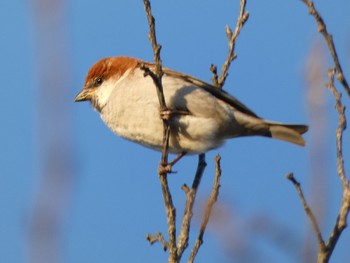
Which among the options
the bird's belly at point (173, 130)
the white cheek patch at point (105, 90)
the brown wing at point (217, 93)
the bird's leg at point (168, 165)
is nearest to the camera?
the bird's leg at point (168, 165)

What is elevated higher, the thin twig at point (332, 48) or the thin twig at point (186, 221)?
the thin twig at point (332, 48)

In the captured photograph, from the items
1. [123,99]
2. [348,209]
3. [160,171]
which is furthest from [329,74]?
[123,99]

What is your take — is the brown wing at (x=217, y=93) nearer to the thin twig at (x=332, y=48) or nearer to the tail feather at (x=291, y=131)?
the tail feather at (x=291, y=131)

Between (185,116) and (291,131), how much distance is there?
72 centimetres

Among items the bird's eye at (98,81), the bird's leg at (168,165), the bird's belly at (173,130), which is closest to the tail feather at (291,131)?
the bird's belly at (173,130)

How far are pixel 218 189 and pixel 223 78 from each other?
1019 mm

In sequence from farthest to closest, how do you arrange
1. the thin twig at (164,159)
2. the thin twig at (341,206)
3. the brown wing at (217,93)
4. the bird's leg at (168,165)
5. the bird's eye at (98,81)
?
the bird's eye at (98,81) < the brown wing at (217,93) < the bird's leg at (168,165) < the thin twig at (164,159) < the thin twig at (341,206)

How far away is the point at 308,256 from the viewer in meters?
1.68

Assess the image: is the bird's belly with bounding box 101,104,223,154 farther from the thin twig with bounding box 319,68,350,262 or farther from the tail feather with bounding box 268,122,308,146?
the thin twig with bounding box 319,68,350,262

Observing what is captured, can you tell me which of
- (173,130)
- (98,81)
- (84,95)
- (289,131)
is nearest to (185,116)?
(173,130)

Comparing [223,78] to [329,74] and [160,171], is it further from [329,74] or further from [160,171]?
[329,74]

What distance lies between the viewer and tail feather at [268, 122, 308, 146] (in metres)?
4.39

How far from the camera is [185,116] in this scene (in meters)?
4.35

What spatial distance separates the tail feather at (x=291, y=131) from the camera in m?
4.39
